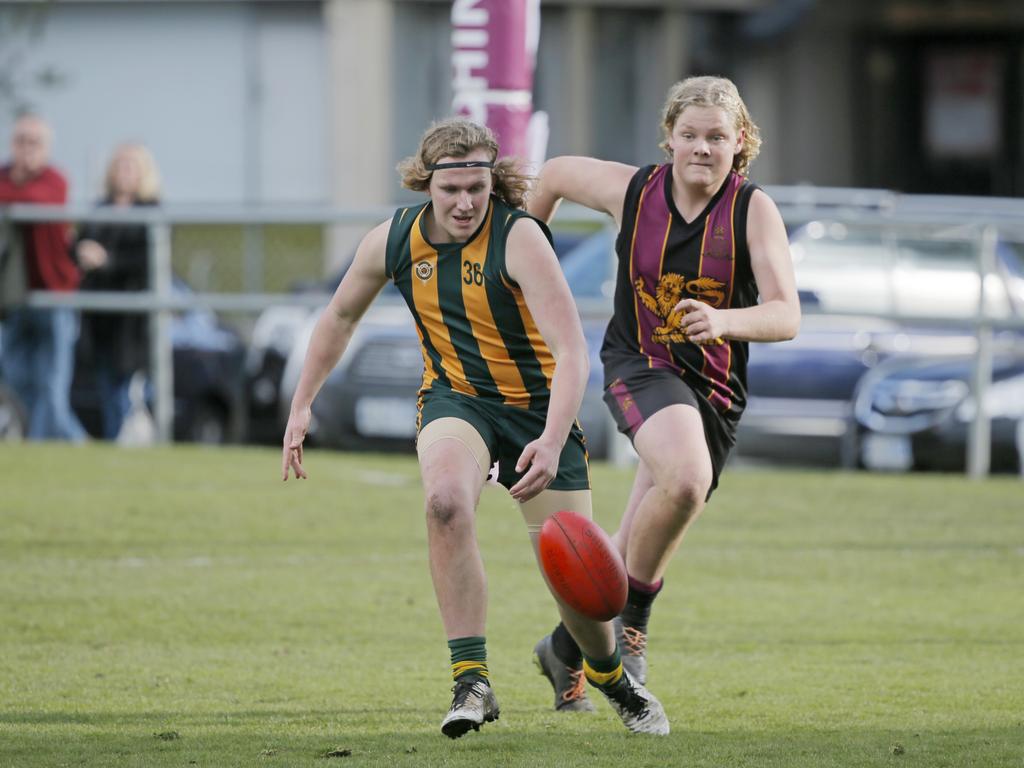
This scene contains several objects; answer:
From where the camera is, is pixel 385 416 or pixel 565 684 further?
pixel 385 416

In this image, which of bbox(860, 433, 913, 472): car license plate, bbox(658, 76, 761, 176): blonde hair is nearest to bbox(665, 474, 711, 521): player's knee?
bbox(658, 76, 761, 176): blonde hair

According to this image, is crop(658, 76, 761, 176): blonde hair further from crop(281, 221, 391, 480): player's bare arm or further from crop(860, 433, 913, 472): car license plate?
crop(860, 433, 913, 472): car license plate

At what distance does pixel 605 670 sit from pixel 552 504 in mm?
490

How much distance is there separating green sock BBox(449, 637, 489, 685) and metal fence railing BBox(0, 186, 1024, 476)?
6545mm

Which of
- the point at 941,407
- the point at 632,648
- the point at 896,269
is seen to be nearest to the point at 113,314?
the point at 896,269

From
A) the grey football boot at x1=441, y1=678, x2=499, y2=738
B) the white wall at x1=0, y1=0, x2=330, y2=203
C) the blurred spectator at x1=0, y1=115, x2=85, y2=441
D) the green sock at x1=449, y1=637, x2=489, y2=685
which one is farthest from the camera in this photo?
the white wall at x1=0, y1=0, x2=330, y2=203

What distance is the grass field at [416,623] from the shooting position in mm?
5266

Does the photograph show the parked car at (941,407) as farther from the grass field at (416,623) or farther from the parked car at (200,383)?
the parked car at (200,383)

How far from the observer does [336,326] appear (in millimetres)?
5551

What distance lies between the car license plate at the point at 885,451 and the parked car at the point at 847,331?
69 millimetres

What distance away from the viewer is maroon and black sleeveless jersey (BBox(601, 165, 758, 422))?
5.81 meters

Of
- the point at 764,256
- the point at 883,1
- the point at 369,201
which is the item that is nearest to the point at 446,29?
the point at 369,201

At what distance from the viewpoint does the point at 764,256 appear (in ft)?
18.6

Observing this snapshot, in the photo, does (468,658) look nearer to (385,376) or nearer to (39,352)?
(385,376)
